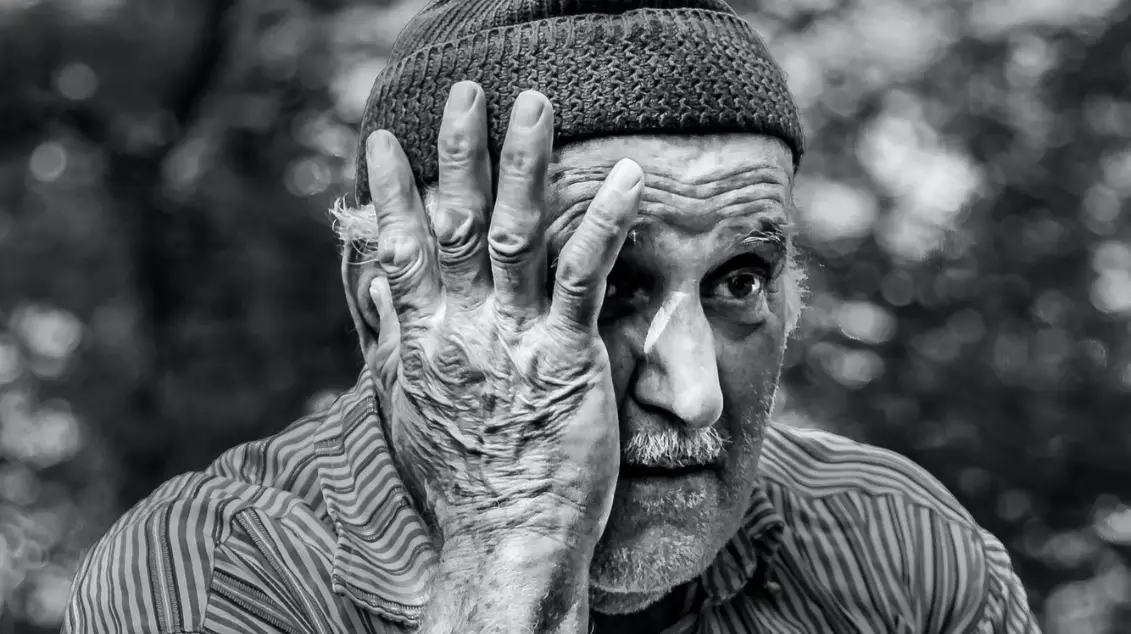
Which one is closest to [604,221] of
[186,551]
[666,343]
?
[666,343]

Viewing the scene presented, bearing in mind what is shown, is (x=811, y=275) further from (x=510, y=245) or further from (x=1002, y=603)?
(x=510, y=245)

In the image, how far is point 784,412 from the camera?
27.8 feet

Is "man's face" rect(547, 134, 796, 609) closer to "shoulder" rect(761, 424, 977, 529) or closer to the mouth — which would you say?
the mouth

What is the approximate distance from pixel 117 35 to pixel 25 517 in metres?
3.05

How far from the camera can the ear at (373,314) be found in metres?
2.71

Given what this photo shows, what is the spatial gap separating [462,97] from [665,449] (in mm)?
723

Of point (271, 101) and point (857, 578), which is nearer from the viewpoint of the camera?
point (857, 578)

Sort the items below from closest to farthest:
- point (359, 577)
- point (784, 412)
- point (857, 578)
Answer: point (359, 577) → point (857, 578) → point (784, 412)

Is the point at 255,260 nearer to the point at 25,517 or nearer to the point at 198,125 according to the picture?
the point at 198,125

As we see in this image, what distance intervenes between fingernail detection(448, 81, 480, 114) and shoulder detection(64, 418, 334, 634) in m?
0.85

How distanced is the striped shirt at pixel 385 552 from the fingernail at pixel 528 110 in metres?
0.80

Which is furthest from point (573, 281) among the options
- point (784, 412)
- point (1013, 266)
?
point (1013, 266)

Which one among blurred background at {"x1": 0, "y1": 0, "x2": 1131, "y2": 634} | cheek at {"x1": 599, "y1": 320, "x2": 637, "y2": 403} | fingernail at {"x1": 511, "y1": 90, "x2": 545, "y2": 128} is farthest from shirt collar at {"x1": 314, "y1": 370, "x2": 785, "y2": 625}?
blurred background at {"x1": 0, "y1": 0, "x2": 1131, "y2": 634}

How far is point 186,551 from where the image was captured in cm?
263
